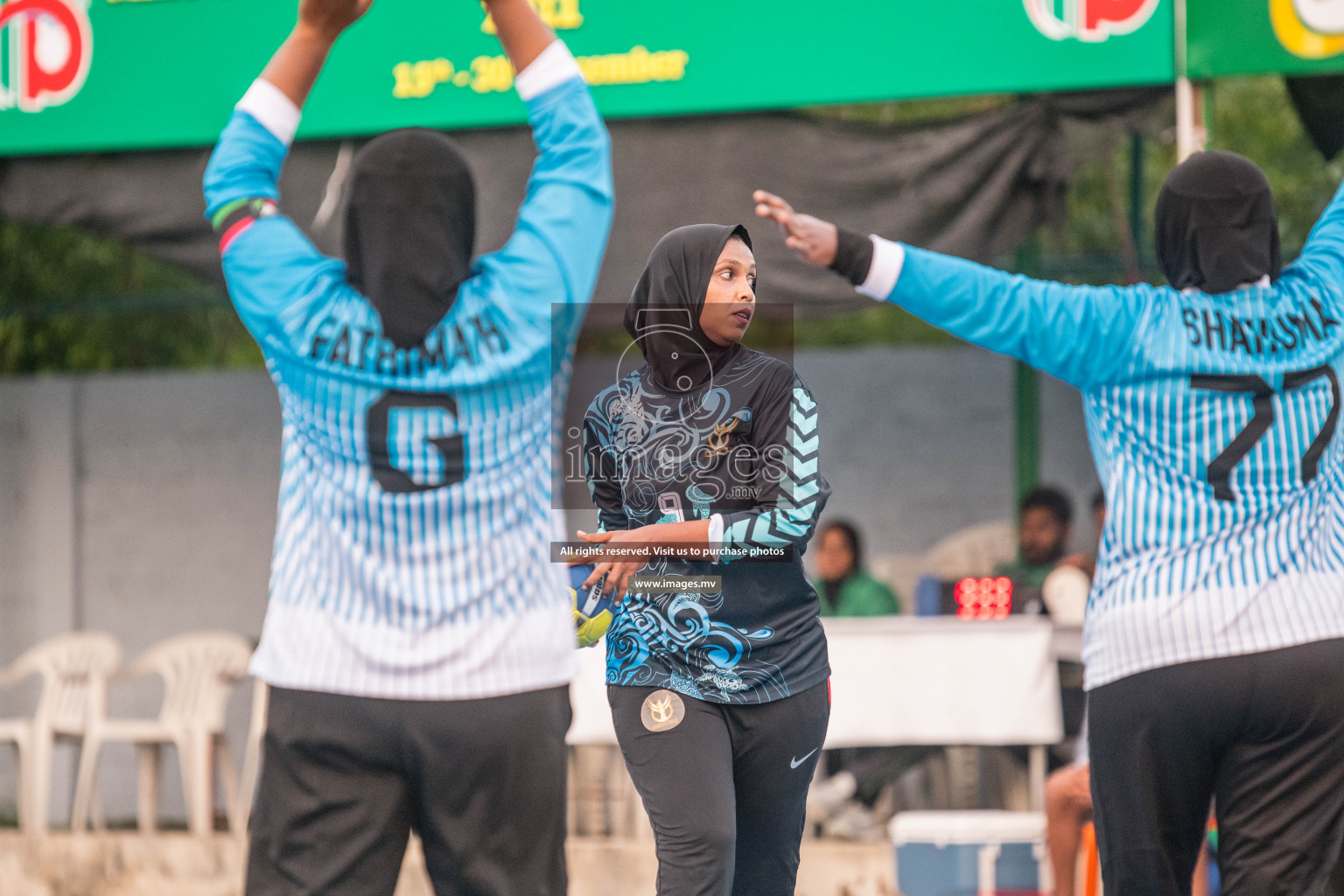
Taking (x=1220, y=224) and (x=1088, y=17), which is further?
(x=1088, y=17)

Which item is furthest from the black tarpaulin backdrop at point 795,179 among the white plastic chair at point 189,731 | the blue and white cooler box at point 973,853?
the white plastic chair at point 189,731

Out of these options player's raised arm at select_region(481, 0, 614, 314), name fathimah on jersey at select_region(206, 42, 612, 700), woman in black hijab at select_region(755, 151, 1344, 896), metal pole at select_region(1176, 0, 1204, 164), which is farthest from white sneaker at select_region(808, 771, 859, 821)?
player's raised arm at select_region(481, 0, 614, 314)

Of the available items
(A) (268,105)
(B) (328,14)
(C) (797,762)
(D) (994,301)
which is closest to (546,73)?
(B) (328,14)

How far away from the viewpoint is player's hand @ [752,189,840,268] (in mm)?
2436

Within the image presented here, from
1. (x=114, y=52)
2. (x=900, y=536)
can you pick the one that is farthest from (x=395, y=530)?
(x=900, y=536)

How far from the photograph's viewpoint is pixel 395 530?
2.16 m

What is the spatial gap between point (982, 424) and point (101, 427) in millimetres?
5669

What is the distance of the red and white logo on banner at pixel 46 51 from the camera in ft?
19.3

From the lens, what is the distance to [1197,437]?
2.65 metres

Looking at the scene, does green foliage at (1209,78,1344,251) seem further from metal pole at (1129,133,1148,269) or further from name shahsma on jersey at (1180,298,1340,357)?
name shahsma on jersey at (1180,298,1340,357)

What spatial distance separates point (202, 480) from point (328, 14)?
7246 mm

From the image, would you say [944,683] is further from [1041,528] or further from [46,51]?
[46,51]

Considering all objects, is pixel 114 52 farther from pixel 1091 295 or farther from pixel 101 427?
pixel 1091 295

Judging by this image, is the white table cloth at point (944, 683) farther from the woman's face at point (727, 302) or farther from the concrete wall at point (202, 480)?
the concrete wall at point (202, 480)
